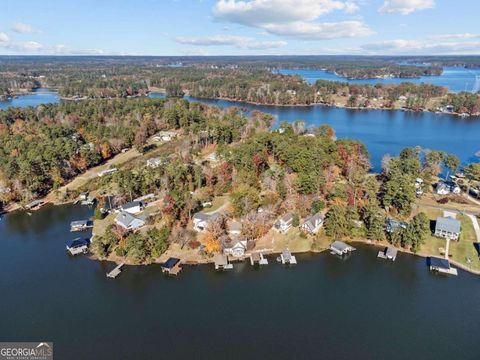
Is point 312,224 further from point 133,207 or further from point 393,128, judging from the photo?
point 393,128

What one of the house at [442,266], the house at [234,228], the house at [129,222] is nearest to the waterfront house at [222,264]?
the house at [234,228]

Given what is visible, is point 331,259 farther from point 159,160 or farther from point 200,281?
point 159,160

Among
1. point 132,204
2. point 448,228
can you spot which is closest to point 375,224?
point 448,228

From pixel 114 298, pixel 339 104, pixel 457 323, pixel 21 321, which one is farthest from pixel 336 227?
pixel 339 104

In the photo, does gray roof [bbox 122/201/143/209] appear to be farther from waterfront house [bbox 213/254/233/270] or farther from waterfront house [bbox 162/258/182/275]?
waterfront house [bbox 213/254/233/270]

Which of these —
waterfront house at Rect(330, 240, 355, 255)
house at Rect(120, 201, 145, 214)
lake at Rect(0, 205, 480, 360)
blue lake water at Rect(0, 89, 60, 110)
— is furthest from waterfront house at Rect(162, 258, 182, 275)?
blue lake water at Rect(0, 89, 60, 110)

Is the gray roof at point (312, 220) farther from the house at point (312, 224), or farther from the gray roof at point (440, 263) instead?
the gray roof at point (440, 263)
